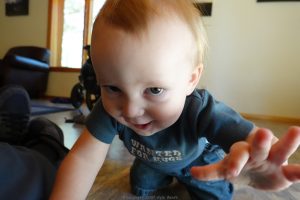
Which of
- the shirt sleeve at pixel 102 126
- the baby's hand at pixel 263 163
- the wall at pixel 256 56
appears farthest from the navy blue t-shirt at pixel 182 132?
the wall at pixel 256 56

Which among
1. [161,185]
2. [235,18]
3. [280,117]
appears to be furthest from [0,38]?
[161,185]

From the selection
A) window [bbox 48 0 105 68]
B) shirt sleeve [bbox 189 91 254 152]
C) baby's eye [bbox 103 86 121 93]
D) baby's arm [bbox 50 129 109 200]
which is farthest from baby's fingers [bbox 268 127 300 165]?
window [bbox 48 0 105 68]

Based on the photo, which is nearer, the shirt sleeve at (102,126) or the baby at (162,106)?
the baby at (162,106)

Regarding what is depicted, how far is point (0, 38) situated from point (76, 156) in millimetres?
4165

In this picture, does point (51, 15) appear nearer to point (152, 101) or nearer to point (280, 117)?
point (280, 117)

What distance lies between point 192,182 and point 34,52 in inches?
131

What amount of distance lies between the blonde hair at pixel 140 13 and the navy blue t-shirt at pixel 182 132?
0.12 metres

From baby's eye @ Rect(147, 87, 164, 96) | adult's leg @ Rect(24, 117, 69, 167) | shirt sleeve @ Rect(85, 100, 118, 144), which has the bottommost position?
adult's leg @ Rect(24, 117, 69, 167)

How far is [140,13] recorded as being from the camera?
37 cm

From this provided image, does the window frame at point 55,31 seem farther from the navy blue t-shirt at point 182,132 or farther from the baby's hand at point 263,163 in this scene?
the baby's hand at point 263,163

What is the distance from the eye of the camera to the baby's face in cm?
36

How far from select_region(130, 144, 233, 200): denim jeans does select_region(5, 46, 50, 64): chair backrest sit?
10.1 feet

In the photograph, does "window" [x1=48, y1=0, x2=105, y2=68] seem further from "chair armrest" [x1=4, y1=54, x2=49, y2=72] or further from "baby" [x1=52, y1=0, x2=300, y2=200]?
"baby" [x1=52, y1=0, x2=300, y2=200]

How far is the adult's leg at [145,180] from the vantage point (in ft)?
2.18
